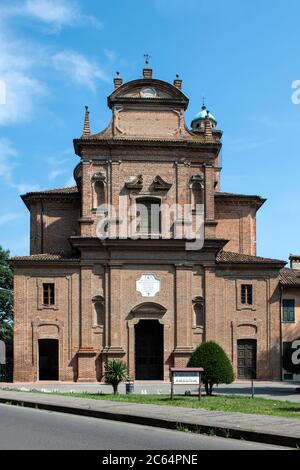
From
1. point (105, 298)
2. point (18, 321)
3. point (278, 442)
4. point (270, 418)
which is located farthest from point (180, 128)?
point (278, 442)

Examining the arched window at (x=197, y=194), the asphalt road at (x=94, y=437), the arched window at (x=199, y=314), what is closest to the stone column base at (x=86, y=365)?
the arched window at (x=199, y=314)

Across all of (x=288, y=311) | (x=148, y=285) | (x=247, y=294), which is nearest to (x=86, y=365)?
(x=148, y=285)

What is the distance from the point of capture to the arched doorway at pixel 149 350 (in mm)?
43562

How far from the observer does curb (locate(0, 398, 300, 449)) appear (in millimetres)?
13427

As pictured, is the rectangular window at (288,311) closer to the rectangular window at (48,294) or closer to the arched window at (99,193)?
the arched window at (99,193)

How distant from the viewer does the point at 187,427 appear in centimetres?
1559

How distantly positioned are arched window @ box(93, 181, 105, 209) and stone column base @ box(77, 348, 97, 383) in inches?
329

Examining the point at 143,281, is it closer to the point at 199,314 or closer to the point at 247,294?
the point at 199,314

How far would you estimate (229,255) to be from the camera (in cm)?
4600

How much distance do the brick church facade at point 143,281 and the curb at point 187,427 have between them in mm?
21219

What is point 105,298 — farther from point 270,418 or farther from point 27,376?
point 270,418

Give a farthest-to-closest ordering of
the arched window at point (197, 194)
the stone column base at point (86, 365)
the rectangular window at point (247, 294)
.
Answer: the rectangular window at point (247, 294) < the arched window at point (197, 194) < the stone column base at point (86, 365)

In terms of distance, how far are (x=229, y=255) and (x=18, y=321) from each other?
1301cm
